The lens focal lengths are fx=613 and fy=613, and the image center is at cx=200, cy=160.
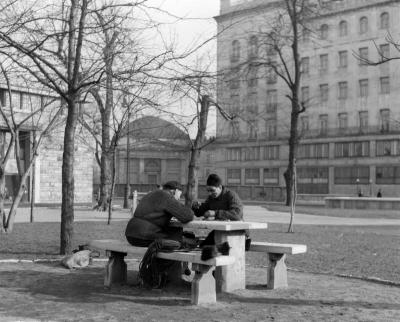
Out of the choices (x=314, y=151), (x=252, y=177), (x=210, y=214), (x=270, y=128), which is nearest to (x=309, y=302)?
(x=210, y=214)

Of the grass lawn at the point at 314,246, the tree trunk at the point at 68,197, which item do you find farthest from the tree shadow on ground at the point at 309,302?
Answer: the tree trunk at the point at 68,197

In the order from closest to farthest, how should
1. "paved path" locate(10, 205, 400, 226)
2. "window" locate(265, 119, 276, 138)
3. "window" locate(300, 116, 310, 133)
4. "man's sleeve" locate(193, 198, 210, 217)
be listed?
"man's sleeve" locate(193, 198, 210, 217) → "paved path" locate(10, 205, 400, 226) → "window" locate(300, 116, 310, 133) → "window" locate(265, 119, 276, 138)

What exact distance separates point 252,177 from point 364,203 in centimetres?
3656

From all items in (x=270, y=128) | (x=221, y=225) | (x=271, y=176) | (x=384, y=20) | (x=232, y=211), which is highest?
(x=384, y=20)

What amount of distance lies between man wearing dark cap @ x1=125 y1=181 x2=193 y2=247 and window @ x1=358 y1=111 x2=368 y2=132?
57994 millimetres

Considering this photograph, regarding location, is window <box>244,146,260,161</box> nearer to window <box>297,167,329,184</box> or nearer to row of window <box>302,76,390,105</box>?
window <box>297,167,329,184</box>

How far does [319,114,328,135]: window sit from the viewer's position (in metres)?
65.9

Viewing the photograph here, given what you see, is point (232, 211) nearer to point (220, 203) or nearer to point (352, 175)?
point (220, 203)

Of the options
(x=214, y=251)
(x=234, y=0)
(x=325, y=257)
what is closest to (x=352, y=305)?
(x=214, y=251)

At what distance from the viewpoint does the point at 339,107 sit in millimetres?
65562

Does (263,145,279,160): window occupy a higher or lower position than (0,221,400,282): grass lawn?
higher

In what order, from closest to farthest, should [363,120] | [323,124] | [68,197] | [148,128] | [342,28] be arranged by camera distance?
1. [68,197]
2. [148,128]
3. [363,120]
4. [342,28]
5. [323,124]

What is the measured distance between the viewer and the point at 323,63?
67.8 metres

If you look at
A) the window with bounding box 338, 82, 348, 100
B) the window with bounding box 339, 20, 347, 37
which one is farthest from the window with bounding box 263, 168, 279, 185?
the window with bounding box 339, 20, 347, 37
